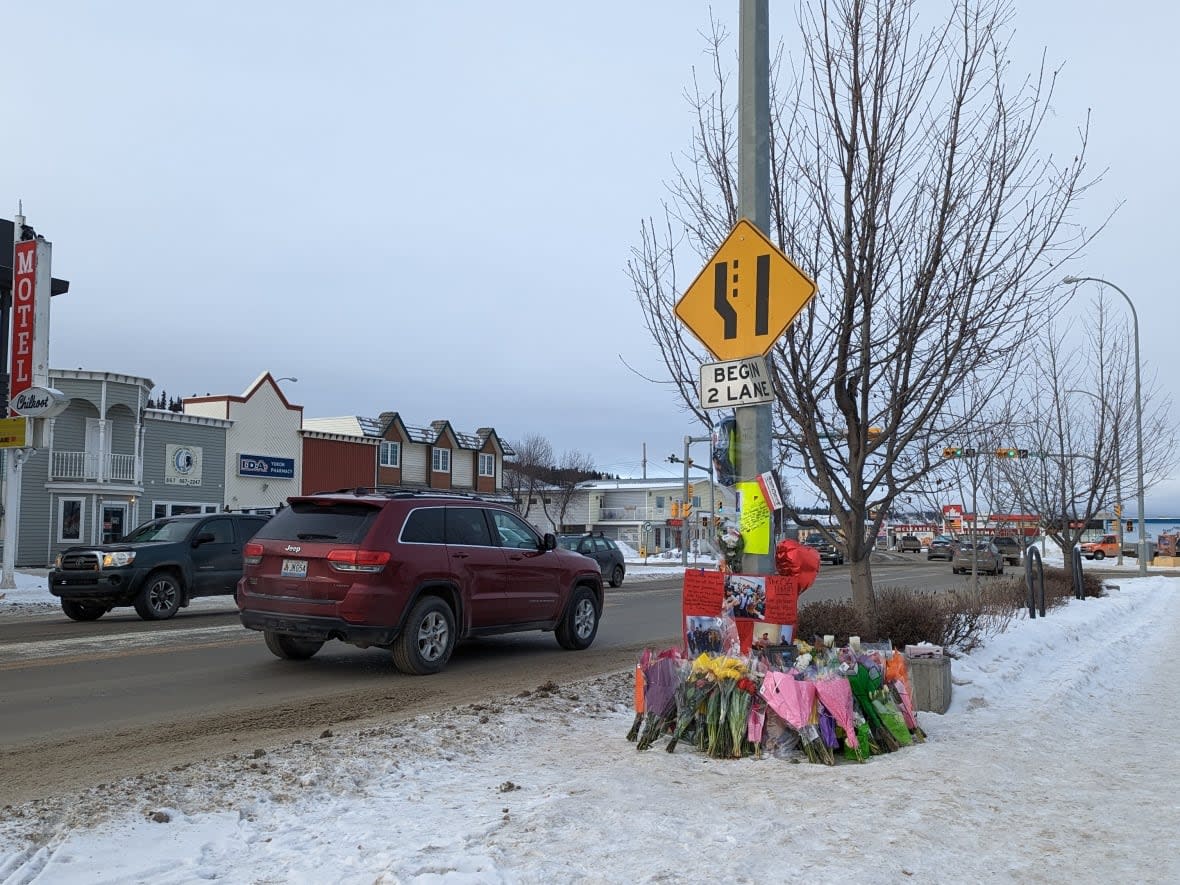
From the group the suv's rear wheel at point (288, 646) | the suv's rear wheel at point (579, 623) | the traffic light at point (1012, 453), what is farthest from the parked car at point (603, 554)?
the suv's rear wheel at point (288, 646)

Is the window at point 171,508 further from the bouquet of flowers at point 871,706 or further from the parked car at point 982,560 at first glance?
the bouquet of flowers at point 871,706

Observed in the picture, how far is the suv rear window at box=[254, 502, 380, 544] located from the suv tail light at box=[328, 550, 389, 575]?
17 cm

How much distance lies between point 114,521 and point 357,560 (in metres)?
33.7

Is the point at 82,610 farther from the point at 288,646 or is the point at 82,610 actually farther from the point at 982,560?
the point at 982,560

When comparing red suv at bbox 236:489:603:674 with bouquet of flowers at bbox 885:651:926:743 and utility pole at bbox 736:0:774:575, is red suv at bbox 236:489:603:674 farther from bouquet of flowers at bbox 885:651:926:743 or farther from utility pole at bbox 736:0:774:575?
bouquet of flowers at bbox 885:651:926:743

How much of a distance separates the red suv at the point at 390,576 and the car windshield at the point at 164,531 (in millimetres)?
6704

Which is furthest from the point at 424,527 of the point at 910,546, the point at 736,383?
the point at 910,546

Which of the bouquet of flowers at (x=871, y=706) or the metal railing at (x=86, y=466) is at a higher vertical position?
the metal railing at (x=86, y=466)

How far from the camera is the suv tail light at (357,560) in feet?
30.0

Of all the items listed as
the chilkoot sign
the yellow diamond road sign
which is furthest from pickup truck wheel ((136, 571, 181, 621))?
the yellow diamond road sign

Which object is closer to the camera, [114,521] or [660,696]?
[660,696]

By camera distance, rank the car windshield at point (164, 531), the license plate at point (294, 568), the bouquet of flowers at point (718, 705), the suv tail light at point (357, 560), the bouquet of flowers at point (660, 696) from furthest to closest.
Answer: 1. the car windshield at point (164, 531)
2. the license plate at point (294, 568)
3. the suv tail light at point (357, 560)
4. the bouquet of flowers at point (660, 696)
5. the bouquet of flowers at point (718, 705)

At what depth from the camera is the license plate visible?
30.6 feet

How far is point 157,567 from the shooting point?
15.6 metres
